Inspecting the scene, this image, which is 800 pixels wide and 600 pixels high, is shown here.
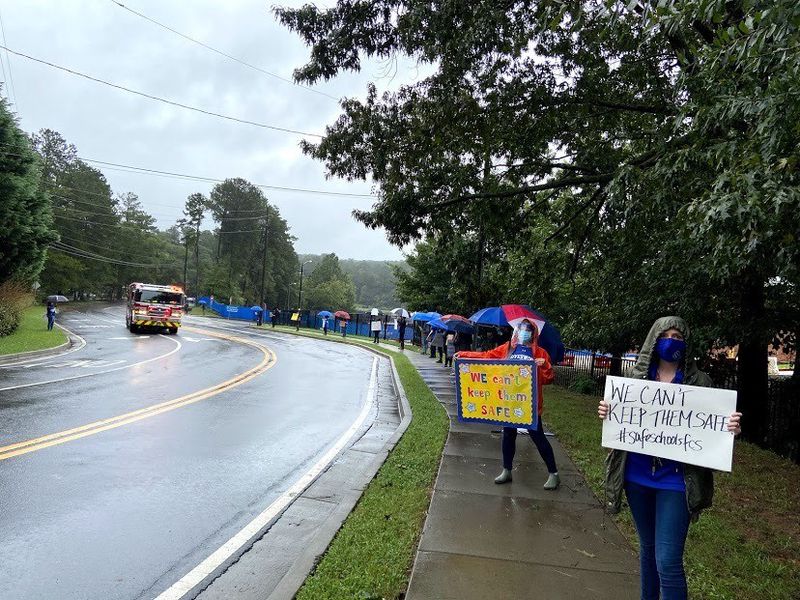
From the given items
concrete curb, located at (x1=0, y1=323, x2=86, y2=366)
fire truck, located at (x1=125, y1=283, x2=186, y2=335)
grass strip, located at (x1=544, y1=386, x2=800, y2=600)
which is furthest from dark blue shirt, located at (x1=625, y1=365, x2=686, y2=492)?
fire truck, located at (x1=125, y1=283, x2=186, y2=335)

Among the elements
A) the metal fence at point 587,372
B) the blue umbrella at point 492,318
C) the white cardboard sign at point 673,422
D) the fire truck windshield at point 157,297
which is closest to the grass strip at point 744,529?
the white cardboard sign at point 673,422

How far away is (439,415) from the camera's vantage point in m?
10.0

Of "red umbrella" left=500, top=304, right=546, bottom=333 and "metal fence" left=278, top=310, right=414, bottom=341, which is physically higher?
"red umbrella" left=500, top=304, right=546, bottom=333

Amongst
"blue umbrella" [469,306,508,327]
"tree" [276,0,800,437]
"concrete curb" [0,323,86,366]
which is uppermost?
"tree" [276,0,800,437]

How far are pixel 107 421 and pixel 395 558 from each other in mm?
5879

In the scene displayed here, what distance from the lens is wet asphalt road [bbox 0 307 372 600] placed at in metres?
3.77

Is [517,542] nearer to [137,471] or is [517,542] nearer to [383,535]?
[383,535]

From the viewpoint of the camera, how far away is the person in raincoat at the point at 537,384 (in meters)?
5.68

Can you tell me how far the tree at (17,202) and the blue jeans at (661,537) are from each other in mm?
25104

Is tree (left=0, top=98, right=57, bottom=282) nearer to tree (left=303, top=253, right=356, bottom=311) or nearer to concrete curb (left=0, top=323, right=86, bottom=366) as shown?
concrete curb (left=0, top=323, right=86, bottom=366)

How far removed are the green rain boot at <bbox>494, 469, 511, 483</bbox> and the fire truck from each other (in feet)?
86.0

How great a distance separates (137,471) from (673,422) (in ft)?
17.1

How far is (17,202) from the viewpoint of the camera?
890 inches

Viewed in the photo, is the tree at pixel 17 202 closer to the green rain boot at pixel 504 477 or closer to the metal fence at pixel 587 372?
the metal fence at pixel 587 372
